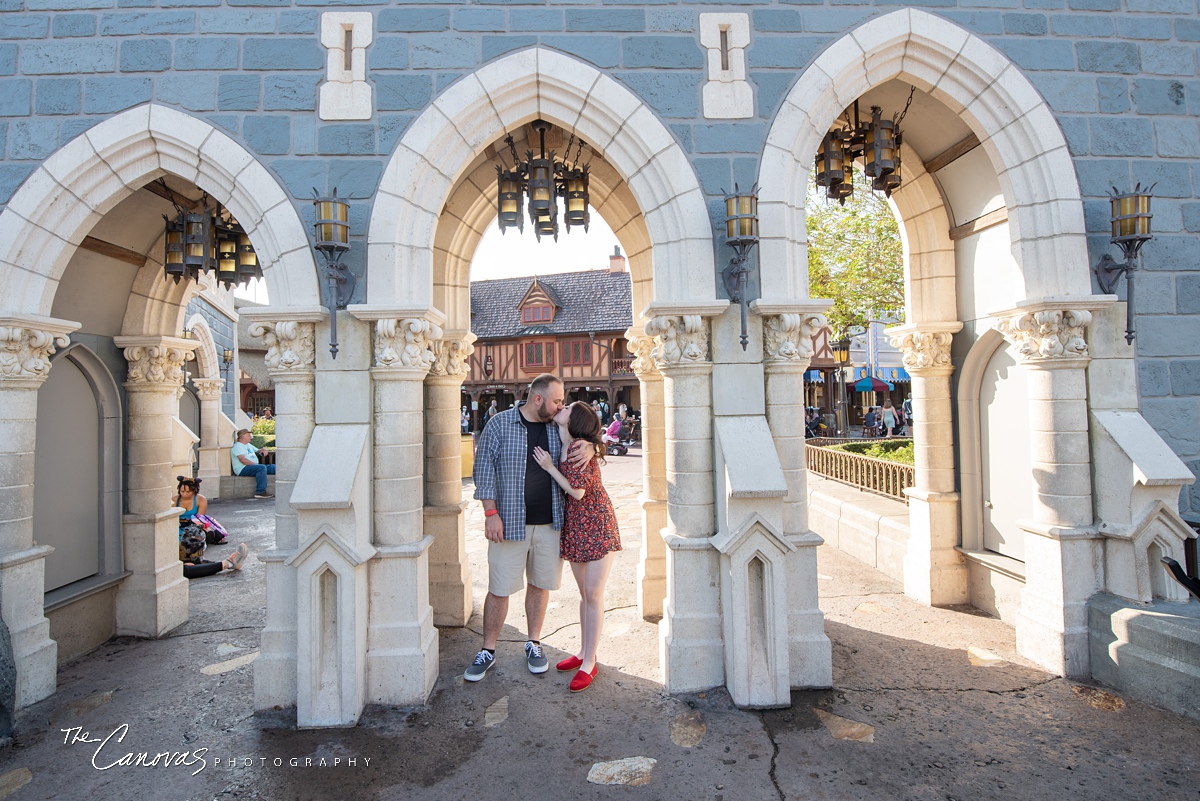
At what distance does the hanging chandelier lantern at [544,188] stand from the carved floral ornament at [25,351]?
10.4ft

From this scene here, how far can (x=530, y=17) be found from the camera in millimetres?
4199

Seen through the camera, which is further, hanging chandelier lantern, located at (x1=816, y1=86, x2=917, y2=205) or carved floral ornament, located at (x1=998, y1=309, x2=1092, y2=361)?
hanging chandelier lantern, located at (x1=816, y1=86, x2=917, y2=205)

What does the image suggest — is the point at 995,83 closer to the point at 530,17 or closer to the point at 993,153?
the point at 993,153

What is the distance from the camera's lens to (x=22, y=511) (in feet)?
13.5

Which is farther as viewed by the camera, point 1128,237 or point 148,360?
point 148,360

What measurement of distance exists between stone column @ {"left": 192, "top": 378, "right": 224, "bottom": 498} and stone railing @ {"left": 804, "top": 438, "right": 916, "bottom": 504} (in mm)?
11781

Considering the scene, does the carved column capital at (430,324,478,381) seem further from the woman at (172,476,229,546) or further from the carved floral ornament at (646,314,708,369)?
the woman at (172,476,229,546)

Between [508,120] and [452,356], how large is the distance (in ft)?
6.54

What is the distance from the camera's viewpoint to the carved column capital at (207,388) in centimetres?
1329

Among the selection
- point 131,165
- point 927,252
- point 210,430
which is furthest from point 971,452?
point 210,430

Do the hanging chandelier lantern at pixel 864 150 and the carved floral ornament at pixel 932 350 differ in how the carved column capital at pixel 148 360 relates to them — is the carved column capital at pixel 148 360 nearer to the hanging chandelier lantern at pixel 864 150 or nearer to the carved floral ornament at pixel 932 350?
the hanging chandelier lantern at pixel 864 150

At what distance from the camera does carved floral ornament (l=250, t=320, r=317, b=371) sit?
3953mm

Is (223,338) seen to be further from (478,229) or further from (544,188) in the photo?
(544,188)

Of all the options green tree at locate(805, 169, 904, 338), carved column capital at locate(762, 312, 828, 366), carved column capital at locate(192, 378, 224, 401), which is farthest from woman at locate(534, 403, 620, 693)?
carved column capital at locate(192, 378, 224, 401)
